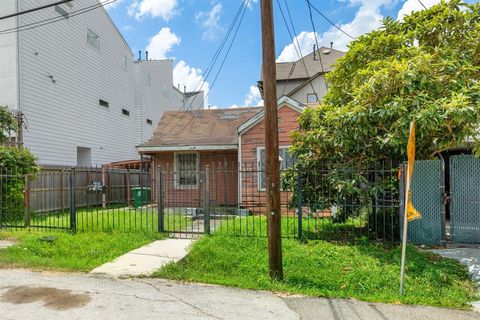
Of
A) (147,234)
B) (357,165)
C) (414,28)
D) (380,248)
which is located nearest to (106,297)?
(147,234)

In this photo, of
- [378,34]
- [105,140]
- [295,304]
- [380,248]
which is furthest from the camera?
[105,140]

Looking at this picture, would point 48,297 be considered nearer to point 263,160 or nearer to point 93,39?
point 263,160

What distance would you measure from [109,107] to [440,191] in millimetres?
19139

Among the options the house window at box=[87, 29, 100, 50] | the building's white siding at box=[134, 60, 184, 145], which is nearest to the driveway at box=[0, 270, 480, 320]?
the house window at box=[87, 29, 100, 50]

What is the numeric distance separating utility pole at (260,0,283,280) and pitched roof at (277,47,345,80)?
21.1 m

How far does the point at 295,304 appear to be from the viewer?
5281 mm

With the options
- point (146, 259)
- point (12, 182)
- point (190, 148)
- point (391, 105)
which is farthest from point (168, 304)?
point (190, 148)

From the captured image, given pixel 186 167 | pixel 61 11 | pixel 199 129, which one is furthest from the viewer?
pixel 61 11

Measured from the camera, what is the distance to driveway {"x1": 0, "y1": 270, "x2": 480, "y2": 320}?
4844mm

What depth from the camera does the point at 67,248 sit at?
8.34m

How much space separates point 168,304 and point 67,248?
165 inches

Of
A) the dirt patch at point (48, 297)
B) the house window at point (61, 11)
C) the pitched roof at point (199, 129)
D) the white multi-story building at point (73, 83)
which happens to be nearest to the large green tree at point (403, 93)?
the dirt patch at point (48, 297)

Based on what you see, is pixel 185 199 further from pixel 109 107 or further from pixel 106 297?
pixel 106 297

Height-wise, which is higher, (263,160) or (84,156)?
(84,156)
